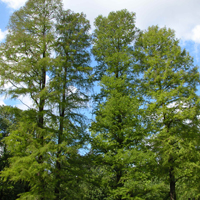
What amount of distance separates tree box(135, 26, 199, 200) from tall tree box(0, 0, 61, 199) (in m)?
6.04

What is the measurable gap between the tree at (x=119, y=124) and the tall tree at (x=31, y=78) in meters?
3.20

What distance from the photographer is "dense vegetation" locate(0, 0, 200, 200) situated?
30.0 feet

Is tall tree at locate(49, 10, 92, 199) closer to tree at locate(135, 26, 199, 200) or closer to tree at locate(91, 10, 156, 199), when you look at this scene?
tree at locate(91, 10, 156, 199)

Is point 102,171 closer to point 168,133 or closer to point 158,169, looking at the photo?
point 158,169

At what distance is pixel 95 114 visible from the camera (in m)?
12.8

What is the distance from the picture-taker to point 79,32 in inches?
481

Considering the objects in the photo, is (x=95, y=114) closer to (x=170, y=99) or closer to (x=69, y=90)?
(x=69, y=90)

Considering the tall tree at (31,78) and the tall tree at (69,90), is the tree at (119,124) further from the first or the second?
the tall tree at (31,78)

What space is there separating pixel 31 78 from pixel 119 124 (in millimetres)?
5154

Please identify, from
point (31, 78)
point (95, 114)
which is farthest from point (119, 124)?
point (31, 78)

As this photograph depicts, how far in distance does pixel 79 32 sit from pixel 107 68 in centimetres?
306

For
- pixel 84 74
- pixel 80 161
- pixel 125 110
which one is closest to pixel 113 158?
pixel 80 161

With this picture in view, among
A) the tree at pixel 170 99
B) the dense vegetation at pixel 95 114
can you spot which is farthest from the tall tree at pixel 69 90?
the tree at pixel 170 99

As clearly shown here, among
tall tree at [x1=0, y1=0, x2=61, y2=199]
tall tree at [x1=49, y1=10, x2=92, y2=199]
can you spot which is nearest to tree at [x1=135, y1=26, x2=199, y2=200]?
tall tree at [x1=49, y1=10, x2=92, y2=199]
